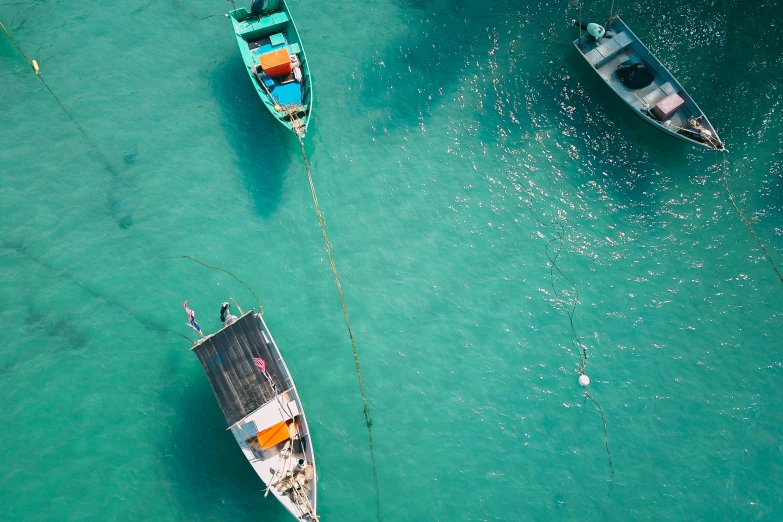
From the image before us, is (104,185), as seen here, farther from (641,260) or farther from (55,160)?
(641,260)

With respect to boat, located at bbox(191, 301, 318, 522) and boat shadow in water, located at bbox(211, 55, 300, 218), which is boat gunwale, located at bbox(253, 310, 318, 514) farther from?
boat shadow in water, located at bbox(211, 55, 300, 218)

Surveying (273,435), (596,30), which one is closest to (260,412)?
(273,435)

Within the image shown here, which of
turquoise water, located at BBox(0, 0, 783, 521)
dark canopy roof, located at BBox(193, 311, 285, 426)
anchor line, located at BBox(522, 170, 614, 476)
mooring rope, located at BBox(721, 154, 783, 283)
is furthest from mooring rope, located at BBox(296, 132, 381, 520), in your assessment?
mooring rope, located at BBox(721, 154, 783, 283)

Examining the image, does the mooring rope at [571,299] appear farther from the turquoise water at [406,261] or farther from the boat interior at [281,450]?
the boat interior at [281,450]

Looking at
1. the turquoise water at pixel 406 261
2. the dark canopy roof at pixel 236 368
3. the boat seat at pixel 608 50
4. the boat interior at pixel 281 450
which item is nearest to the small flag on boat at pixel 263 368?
the dark canopy roof at pixel 236 368

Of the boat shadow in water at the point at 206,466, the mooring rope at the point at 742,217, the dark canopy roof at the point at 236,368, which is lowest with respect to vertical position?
the boat shadow in water at the point at 206,466

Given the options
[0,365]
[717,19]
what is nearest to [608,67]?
[717,19]
